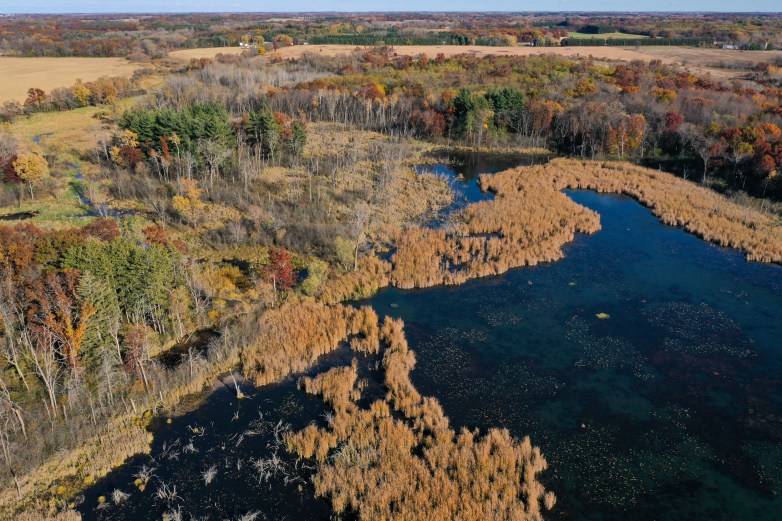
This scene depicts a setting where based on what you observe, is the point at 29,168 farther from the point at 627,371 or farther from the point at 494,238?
the point at 627,371

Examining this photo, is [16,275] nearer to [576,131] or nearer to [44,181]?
[44,181]

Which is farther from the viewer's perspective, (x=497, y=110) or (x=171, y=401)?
(x=497, y=110)

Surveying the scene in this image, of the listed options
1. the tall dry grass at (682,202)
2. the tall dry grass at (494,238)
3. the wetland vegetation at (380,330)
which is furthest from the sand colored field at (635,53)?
the tall dry grass at (494,238)

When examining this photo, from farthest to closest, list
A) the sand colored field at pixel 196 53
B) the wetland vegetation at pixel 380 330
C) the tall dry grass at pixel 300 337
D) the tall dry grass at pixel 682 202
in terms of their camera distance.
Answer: the sand colored field at pixel 196 53, the tall dry grass at pixel 682 202, the tall dry grass at pixel 300 337, the wetland vegetation at pixel 380 330

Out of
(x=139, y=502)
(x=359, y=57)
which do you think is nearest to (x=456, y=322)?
(x=139, y=502)

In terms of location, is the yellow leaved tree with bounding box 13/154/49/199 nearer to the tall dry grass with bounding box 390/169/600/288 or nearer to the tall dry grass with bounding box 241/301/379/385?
the tall dry grass with bounding box 241/301/379/385

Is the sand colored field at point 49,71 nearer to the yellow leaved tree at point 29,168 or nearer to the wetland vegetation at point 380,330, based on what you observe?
the wetland vegetation at point 380,330
